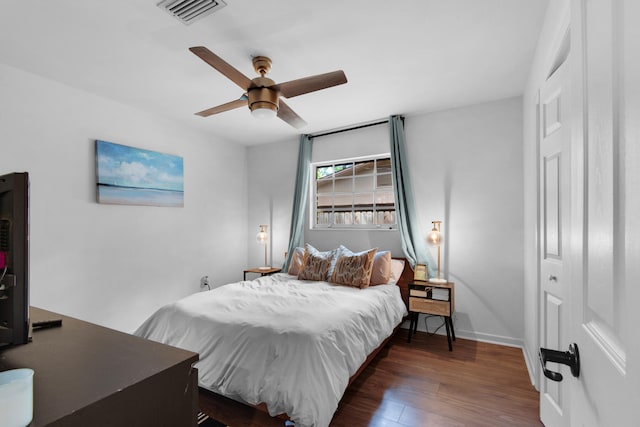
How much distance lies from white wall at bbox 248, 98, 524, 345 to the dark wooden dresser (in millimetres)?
3283

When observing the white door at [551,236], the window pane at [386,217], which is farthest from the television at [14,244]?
the window pane at [386,217]

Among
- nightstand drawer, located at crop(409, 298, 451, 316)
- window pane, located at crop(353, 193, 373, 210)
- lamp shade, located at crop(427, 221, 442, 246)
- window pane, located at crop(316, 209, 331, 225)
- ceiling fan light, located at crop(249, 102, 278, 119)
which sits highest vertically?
ceiling fan light, located at crop(249, 102, 278, 119)

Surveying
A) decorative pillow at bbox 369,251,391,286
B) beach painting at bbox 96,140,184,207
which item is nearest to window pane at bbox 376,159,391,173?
decorative pillow at bbox 369,251,391,286

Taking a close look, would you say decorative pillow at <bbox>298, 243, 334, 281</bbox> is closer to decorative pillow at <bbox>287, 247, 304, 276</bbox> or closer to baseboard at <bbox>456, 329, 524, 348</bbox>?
decorative pillow at <bbox>287, 247, 304, 276</bbox>

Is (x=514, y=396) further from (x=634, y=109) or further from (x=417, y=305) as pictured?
(x=634, y=109)

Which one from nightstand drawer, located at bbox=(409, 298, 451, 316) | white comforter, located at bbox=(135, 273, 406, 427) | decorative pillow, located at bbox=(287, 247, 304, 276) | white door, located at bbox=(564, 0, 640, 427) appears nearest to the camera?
white door, located at bbox=(564, 0, 640, 427)

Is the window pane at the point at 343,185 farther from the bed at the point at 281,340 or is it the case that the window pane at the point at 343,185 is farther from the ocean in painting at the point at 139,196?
the ocean in painting at the point at 139,196

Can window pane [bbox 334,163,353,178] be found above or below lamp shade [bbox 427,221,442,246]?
above

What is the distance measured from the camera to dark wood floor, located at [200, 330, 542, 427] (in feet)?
6.38

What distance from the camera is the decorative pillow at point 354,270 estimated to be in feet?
10.4

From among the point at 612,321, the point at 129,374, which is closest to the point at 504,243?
the point at 612,321

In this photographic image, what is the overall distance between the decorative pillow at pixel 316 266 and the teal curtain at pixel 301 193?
73 centimetres

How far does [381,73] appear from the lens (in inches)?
106

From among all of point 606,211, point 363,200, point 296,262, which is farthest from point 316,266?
point 606,211
